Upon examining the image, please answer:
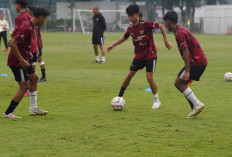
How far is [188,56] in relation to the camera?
827 cm

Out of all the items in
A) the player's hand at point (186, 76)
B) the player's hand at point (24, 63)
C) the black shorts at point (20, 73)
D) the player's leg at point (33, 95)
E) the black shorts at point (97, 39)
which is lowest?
the black shorts at point (97, 39)

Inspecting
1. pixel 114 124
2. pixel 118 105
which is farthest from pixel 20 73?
pixel 118 105

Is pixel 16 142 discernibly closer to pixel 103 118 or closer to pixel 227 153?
pixel 103 118

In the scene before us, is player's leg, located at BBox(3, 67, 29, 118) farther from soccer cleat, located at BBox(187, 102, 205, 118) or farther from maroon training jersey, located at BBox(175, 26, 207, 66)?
soccer cleat, located at BBox(187, 102, 205, 118)

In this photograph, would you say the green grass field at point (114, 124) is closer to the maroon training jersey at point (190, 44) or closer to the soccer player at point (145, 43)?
the soccer player at point (145, 43)

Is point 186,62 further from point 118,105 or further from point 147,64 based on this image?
point 118,105

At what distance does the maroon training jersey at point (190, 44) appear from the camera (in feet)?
27.2

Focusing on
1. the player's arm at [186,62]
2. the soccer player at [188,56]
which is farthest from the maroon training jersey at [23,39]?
the player's arm at [186,62]

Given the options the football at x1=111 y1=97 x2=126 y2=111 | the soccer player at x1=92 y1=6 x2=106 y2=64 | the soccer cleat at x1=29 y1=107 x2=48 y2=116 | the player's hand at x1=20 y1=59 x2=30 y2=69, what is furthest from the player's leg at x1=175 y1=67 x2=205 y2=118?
the soccer player at x1=92 y1=6 x2=106 y2=64

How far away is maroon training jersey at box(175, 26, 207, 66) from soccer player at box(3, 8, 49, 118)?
240 cm

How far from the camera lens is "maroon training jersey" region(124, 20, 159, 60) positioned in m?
9.86

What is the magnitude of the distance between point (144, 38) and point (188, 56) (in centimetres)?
181

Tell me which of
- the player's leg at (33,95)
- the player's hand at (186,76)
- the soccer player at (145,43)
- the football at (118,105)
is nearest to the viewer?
the player's hand at (186,76)

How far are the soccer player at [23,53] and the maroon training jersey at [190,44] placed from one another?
2400 mm
